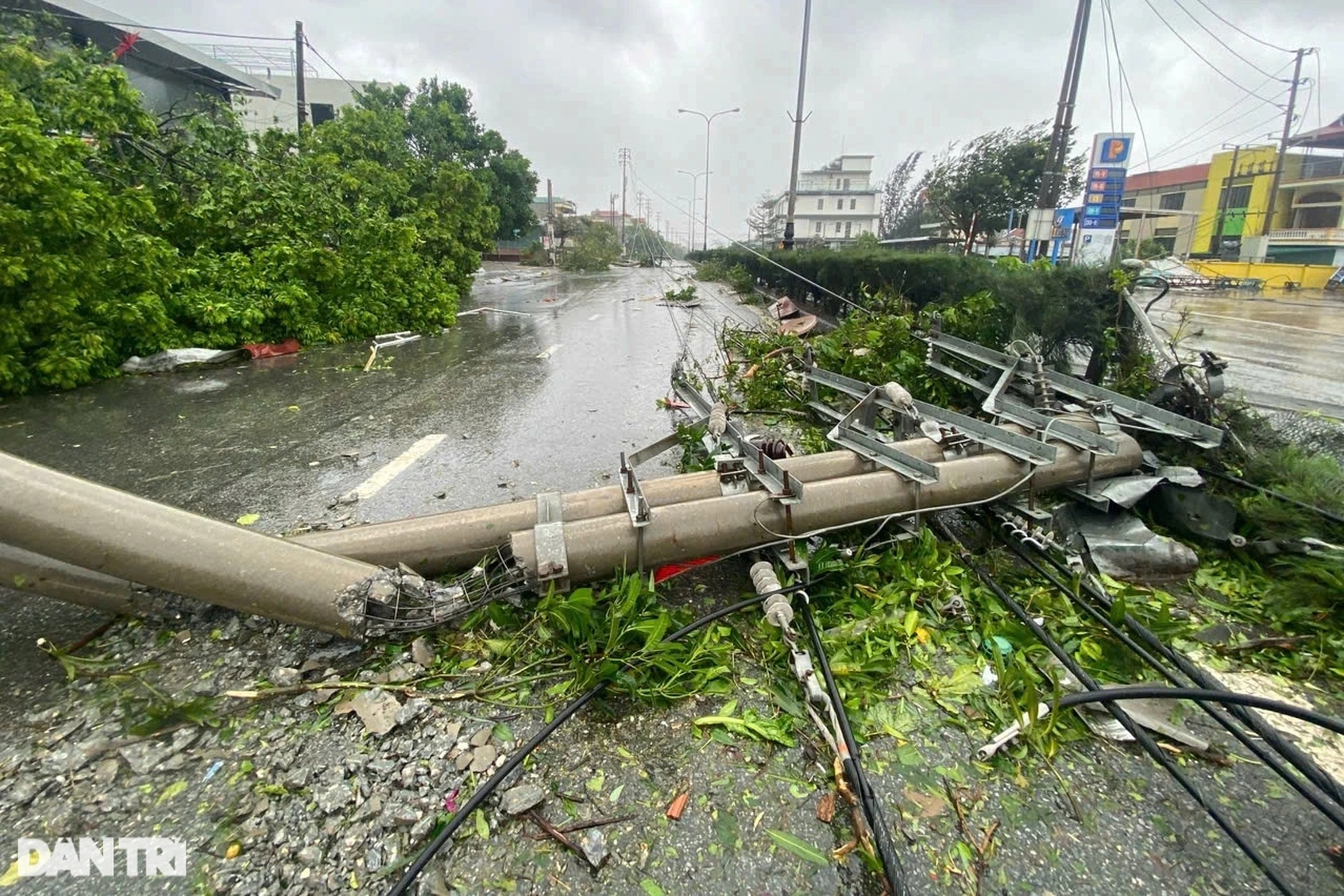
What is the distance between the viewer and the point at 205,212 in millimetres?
8008

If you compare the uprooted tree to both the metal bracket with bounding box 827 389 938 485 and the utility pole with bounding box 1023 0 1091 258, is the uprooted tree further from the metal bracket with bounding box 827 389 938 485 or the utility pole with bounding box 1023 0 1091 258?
the metal bracket with bounding box 827 389 938 485

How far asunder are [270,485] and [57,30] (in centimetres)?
2086

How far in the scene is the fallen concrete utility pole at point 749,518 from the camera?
8.26 feet

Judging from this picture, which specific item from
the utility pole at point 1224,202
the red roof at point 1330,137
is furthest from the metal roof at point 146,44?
the red roof at point 1330,137

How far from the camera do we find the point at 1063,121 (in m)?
10.1

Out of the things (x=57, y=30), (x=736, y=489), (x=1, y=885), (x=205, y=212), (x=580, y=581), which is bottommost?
(x=1, y=885)

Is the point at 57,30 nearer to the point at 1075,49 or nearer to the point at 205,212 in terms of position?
the point at 205,212

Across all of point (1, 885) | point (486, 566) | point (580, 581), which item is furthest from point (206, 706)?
point (580, 581)

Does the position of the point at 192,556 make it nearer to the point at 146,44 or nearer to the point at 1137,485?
the point at 1137,485

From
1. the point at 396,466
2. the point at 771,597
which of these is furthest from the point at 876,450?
the point at 396,466

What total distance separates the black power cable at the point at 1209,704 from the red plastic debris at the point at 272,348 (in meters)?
9.06

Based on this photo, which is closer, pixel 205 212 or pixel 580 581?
pixel 580 581

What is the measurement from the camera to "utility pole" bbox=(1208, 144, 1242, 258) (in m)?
39.6

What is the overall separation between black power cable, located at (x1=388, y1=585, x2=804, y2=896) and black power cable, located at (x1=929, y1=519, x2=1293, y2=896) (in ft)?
3.18
